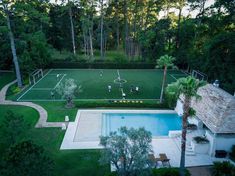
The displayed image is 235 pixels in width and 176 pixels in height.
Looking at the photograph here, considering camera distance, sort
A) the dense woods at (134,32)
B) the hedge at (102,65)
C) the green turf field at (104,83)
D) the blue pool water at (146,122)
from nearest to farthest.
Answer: the blue pool water at (146,122) < the dense woods at (134,32) < the green turf field at (104,83) < the hedge at (102,65)

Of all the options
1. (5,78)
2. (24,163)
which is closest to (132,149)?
(24,163)

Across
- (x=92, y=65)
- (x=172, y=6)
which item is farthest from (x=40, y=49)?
(x=172, y=6)

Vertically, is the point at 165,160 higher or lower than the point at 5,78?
higher

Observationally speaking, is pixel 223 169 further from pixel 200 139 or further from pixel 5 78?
pixel 5 78

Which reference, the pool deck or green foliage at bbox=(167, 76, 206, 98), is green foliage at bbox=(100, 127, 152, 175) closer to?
green foliage at bbox=(167, 76, 206, 98)

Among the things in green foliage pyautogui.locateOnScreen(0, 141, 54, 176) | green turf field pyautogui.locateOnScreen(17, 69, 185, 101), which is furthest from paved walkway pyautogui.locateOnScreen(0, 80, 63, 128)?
green foliage pyautogui.locateOnScreen(0, 141, 54, 176)

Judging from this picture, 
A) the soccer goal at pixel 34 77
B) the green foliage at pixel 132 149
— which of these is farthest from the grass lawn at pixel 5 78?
the green foliage at pixel 132 149

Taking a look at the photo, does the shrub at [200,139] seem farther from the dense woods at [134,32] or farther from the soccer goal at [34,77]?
the soccer goal at [34,77]
